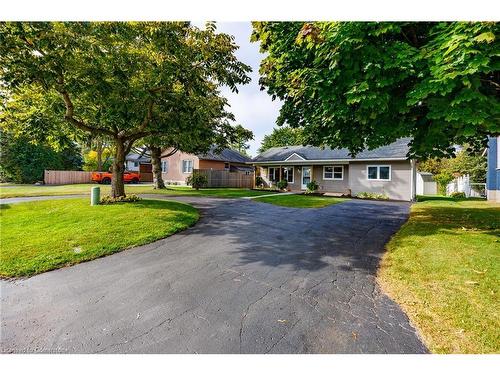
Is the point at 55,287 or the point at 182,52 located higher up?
the point at 182,52

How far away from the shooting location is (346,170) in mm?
20172

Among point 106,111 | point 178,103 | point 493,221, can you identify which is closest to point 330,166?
point 493,221

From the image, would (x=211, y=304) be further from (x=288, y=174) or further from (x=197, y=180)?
(x=288, y=174)

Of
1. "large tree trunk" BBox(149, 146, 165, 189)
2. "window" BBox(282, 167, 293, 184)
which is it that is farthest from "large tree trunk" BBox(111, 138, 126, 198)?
"window" BBox(282, 167, 293, 184)

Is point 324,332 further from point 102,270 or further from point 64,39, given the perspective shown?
point 64,39

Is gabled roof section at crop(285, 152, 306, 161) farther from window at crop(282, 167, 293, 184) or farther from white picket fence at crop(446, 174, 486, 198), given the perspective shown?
white picket fence at crop(446, 174, 486, 198)

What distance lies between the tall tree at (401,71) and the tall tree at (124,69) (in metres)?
3.30

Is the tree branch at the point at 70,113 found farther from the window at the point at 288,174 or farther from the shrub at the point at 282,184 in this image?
the window at the point at 288,174

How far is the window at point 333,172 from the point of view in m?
20.4

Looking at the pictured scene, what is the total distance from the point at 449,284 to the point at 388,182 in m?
15.6

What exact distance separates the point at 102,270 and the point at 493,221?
10.9 m

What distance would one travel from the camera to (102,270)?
4422 millimetres

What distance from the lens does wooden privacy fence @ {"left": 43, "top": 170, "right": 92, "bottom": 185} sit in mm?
26269

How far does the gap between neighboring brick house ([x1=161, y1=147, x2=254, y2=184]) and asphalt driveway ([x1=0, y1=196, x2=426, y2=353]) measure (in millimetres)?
23635
